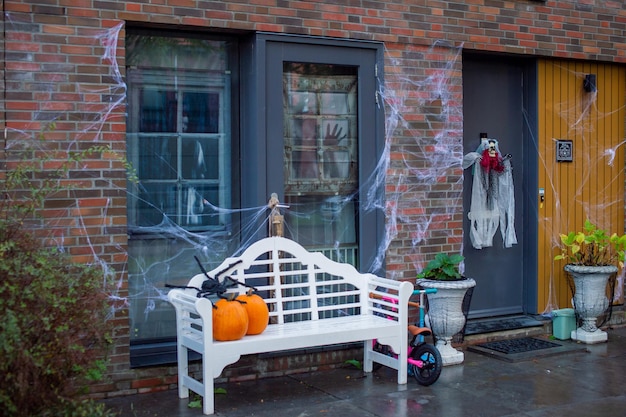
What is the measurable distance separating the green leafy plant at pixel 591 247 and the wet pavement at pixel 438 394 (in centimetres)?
118

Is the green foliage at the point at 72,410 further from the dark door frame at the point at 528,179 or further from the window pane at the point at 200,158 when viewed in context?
the dark door frame at the point at 528,179

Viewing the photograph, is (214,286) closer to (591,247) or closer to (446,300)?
(446,300)

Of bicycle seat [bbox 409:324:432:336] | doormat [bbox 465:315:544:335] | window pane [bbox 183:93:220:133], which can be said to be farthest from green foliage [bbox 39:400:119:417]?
doormat [bbox 465:315:544:335]

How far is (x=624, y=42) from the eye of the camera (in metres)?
8.70

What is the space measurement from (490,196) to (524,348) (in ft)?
4.93

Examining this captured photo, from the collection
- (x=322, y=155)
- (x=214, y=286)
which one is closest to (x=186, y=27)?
(x=322, y=155)

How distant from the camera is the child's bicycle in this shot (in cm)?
631

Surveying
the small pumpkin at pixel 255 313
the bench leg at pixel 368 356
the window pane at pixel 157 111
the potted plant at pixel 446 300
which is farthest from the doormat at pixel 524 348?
the window pane at pixel 157 111

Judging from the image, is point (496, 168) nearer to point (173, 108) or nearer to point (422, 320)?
point (422, 320)

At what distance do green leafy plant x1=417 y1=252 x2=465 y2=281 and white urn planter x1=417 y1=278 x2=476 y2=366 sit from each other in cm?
7

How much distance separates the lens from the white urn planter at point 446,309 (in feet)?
22.4

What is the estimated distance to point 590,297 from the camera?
7805 millimetres

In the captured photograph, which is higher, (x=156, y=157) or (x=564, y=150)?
(x=564, y=150)

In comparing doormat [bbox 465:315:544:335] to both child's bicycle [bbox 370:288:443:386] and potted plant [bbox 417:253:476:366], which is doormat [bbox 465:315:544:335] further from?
child's bicycle [bbox 370:288:443:386]
